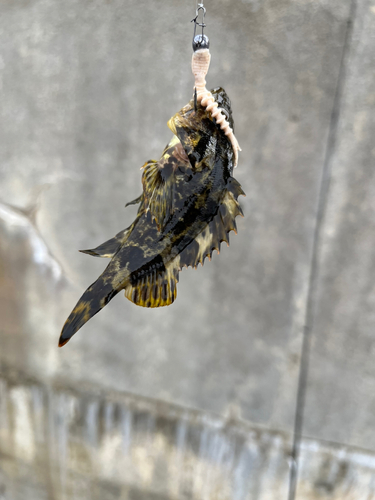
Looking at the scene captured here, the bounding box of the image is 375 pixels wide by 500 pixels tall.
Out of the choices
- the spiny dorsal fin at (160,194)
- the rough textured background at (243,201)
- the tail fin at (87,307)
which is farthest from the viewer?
the rough textured background at (243,201)

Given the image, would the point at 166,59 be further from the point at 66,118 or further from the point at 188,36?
the point at 66,118

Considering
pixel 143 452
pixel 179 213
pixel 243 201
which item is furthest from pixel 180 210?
pixel 143 452

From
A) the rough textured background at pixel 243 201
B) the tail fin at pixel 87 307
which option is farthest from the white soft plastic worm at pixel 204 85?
the rough textured background at pixel 243 201

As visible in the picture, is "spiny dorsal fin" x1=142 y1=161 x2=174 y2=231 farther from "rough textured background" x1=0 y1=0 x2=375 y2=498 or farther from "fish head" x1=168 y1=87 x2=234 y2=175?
"rough textured background" x1=0 y1=0 x2=375 y2=498

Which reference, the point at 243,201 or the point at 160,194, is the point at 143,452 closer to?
the point at 243,201

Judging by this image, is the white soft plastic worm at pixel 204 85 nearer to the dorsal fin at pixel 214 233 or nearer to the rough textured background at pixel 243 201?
the dorsal fin at pixel 214 233
